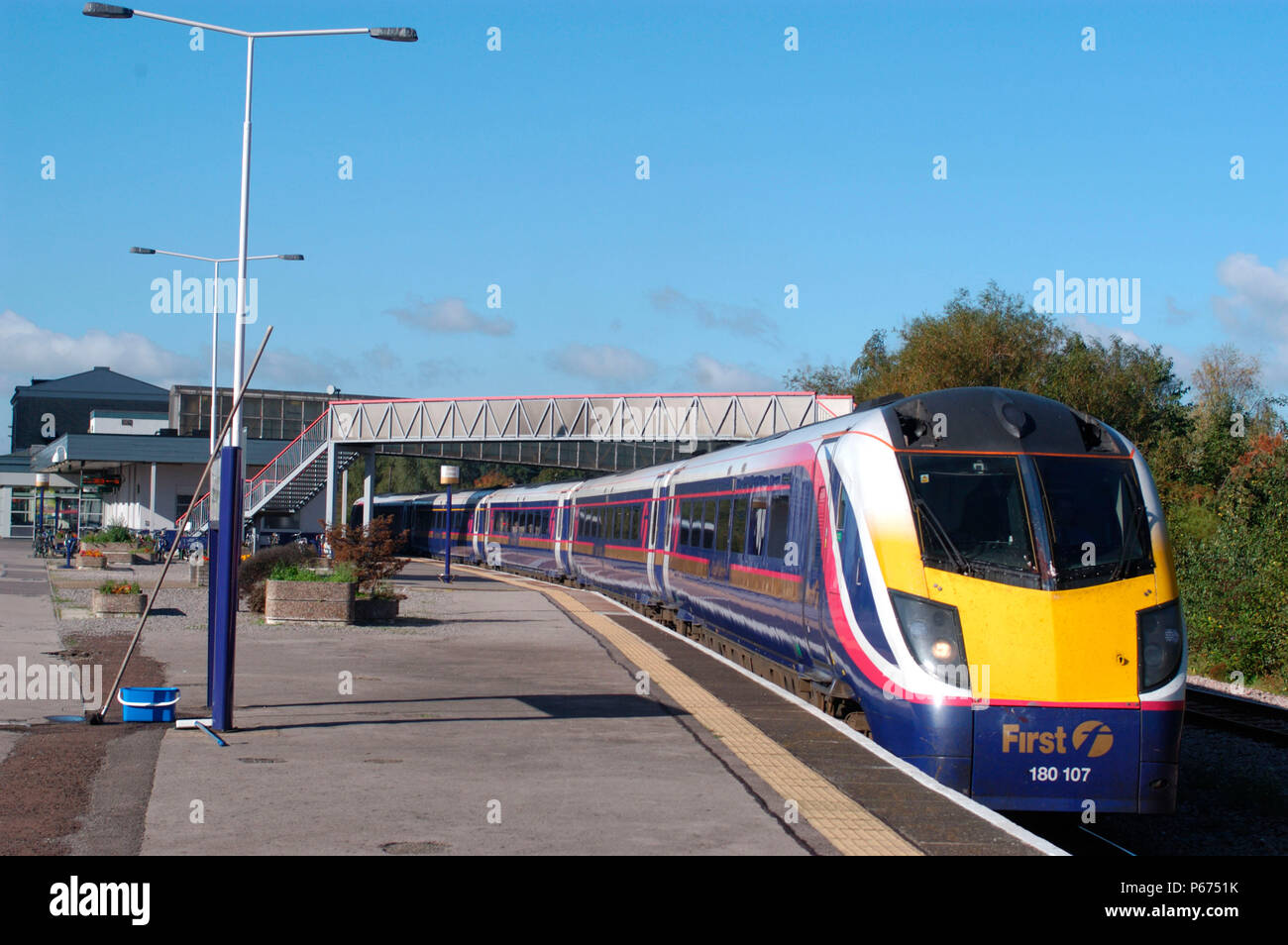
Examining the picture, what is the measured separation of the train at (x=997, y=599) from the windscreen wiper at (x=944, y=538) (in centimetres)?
1

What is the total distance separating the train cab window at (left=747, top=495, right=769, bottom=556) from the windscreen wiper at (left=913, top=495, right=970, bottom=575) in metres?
5.06

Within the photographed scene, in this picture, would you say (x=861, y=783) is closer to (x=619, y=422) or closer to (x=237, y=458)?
(x=237, y=458)

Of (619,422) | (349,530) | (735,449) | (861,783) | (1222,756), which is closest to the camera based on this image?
(861,783)

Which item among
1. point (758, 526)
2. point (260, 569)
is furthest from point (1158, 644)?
point (260, 569)

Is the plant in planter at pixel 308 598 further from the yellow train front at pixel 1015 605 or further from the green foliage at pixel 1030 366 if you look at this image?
the green foliage at pixel 1030 366

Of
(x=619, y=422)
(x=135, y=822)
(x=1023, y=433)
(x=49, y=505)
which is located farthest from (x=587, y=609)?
(x=49, y=505)

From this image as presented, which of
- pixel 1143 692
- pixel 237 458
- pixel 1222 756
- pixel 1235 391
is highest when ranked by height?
pixel 1235 391

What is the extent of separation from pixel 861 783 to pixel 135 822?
14.8 feet

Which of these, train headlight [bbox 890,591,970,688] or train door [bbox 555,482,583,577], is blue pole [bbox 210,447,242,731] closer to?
train headlight [bbox 890,591,970,688]

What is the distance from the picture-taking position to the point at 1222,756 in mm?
12984

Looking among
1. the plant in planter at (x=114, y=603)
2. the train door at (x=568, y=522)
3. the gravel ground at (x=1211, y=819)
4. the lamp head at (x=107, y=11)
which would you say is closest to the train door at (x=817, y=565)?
the gravel ground at (x=1211, y=819)

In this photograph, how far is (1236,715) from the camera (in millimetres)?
15469

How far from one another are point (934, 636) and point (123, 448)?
158ft

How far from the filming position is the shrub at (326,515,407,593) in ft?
76.3
